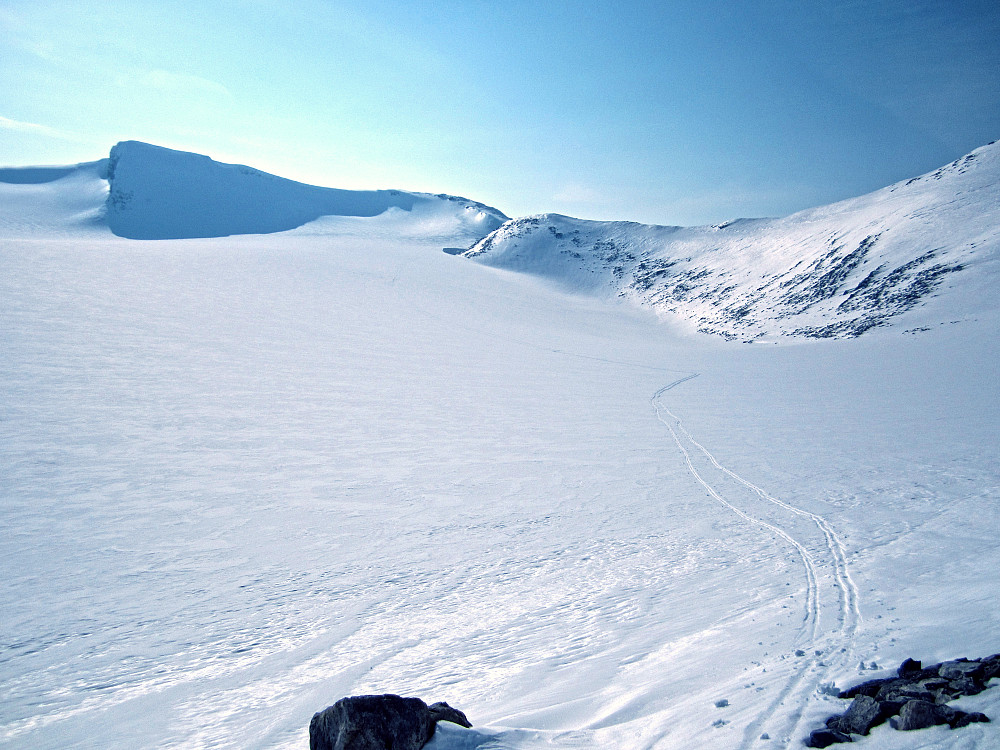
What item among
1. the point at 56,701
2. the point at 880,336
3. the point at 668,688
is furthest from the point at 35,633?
the point at 880,336

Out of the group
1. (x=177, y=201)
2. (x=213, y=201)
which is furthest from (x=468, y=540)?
(x=213, y=201)

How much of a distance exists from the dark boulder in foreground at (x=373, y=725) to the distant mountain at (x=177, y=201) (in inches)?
3759

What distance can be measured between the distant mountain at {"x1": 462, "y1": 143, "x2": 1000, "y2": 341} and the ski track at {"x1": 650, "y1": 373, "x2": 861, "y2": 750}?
3818cm

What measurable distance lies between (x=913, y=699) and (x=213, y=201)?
121 metres

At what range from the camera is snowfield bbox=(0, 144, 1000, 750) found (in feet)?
16.4

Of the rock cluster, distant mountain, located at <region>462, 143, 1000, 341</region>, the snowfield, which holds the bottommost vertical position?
the snowfield

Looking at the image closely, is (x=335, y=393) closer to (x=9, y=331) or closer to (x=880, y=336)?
(x=9, y=331)

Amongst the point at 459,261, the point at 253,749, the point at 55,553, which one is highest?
the point at 459,261

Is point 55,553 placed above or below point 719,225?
below

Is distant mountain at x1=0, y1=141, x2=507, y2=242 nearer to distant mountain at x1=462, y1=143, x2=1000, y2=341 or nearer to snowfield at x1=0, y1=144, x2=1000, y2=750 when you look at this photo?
distant mountain at x1=462, y1=143, x2=1000, y2=341

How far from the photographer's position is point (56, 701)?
5.29 meters

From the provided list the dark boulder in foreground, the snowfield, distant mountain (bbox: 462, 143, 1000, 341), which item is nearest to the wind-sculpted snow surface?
distant mountain (bbox: 462, 143, 1000, 341)

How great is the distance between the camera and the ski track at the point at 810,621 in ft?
13.5

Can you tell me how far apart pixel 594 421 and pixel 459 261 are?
6257 cm
